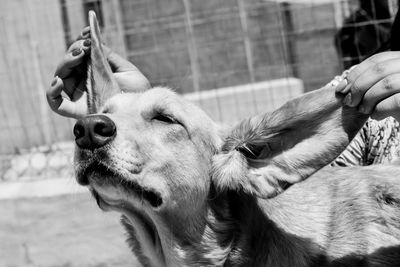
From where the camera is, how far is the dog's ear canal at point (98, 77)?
3.51 metres

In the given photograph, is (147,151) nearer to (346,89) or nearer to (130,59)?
(346,89)

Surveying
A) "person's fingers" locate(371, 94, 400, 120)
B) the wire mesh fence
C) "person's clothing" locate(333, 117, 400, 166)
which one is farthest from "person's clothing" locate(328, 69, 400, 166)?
the wire mesh fence

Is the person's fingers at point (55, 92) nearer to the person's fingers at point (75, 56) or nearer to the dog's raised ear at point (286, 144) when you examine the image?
the person's fingers at point (75, 56)

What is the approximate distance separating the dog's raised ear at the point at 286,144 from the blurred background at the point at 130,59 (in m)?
2.22

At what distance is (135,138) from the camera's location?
2979 millimetres

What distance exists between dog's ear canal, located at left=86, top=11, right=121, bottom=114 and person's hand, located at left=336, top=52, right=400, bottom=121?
1407mm

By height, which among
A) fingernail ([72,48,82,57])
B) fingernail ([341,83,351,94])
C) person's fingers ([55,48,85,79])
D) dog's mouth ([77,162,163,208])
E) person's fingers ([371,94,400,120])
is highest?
fingernail ([72,48,82,57])

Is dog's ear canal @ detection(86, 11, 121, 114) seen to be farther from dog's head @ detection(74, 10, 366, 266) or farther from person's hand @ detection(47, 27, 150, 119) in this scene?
dog's head @ detection(74, 10, 366, 266)

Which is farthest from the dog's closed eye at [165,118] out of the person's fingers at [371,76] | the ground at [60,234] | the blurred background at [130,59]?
the ground at [60,234]

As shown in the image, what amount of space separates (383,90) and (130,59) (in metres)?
4.42

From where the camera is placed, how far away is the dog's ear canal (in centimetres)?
351

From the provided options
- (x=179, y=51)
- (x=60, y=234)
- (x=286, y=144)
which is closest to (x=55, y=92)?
(x=286, y=144)

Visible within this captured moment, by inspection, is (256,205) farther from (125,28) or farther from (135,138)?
(125,28)

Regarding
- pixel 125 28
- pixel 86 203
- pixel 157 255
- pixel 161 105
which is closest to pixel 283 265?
pixel 157 255
